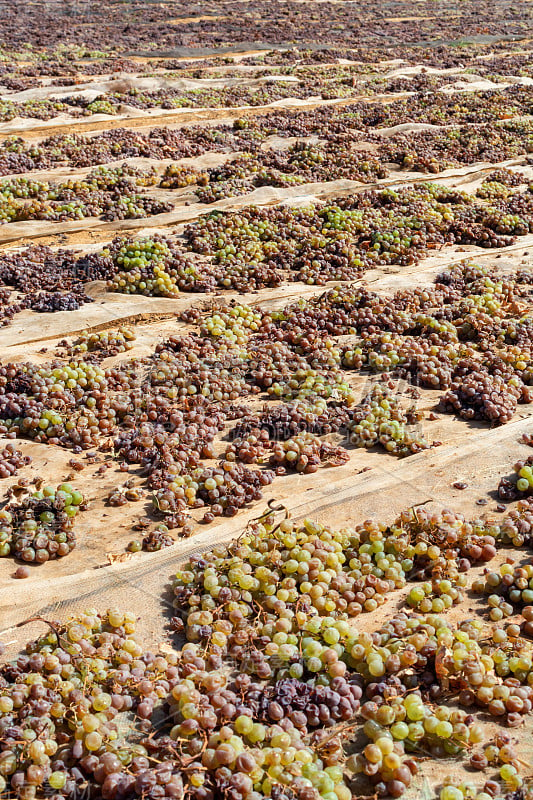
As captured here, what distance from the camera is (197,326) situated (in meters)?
6.79

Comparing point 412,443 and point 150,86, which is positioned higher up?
A: point 150,86

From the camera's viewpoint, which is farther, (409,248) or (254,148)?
(254,148)

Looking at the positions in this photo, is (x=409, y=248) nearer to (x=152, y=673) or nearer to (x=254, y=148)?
(x=254, y=148)

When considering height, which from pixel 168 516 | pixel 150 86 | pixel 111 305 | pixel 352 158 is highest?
pixel 150 86

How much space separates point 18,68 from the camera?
1919 centimetres

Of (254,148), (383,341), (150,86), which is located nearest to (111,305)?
(383,341)

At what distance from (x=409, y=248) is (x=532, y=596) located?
565 centimetres

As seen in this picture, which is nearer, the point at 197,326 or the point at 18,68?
the point at 197,326

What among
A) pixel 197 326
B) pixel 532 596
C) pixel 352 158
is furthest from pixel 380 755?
pixel 352 158

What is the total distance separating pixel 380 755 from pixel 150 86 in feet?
54.9

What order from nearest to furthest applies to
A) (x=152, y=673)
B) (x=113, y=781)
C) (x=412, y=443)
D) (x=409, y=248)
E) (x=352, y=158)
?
(x=113, y=781)
(x=152, y=673)
(x=412, y=443)
(x=409, y=248)
(x=352, y=158)

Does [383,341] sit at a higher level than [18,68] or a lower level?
lower

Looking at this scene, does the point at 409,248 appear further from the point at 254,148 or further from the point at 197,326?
the point at 254,148

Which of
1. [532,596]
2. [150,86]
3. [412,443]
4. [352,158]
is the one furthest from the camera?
[150,86]
